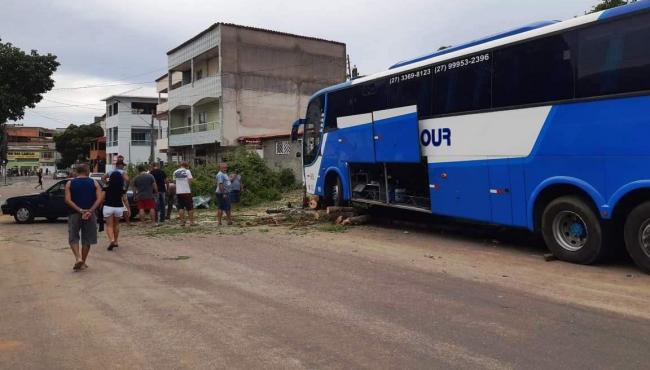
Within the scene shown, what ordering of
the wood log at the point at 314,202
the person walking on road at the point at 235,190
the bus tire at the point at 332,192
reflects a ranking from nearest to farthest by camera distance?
the bus tire at the point at 332,192, the wood log at the point at 314,202, the person walking on road at the point at 235,190

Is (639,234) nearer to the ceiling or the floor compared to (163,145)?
nearer to the floor

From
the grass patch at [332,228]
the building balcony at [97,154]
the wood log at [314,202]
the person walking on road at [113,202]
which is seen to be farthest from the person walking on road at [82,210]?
the building balcony at [97,154]

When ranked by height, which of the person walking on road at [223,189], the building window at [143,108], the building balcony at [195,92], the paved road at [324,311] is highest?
the building window at [143,108]

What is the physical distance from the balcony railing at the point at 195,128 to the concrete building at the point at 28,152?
82.4 metres

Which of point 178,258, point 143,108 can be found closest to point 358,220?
point 178,258

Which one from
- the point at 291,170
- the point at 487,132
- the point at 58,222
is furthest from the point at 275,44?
the point at 487,132

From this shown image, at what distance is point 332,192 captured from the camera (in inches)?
604

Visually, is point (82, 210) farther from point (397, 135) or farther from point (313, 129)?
point (313, 129)

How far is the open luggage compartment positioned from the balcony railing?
86.4 feet

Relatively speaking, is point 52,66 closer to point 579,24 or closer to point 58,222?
point 58,222

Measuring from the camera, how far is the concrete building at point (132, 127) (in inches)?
2581

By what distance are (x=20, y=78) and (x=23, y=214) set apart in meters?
15.8

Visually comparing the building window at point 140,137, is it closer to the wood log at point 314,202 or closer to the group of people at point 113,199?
the group of people at point 113,199

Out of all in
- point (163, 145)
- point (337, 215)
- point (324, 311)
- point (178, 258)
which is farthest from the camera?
point (163, 145)
